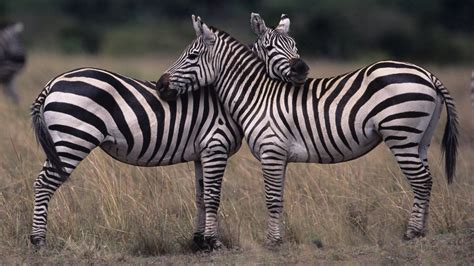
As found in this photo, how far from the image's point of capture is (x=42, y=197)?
7.49 meters

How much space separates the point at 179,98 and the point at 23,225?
1.76m

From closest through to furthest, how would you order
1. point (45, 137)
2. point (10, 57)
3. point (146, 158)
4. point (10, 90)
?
point (45, 137) → point (146, 158) → point (10, 90) → point (10, 57)

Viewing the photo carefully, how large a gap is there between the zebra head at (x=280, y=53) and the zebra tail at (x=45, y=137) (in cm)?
183

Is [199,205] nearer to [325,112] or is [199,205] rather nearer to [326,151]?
[326,151]

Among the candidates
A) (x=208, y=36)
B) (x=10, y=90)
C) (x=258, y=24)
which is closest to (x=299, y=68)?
(x=258, y=24)

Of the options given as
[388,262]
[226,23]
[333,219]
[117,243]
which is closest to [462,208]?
[333,219]

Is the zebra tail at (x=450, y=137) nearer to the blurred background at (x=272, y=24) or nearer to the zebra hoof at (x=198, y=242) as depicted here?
the zebra hoof at (x=198, y=242)

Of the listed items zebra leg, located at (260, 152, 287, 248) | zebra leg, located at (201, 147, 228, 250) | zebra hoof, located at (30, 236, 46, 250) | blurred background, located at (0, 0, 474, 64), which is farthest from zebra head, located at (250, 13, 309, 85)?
blurred background, located at (0, 0, 474, 64)

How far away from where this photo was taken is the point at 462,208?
850cm

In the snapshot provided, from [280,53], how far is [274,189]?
113 cm

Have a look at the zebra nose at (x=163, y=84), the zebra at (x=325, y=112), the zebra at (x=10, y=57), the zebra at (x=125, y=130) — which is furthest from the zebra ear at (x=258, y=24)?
the zebra at (x=10, y=57)

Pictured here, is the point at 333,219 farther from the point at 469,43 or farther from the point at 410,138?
the point at 469,43

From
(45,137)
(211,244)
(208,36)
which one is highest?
(208,36)

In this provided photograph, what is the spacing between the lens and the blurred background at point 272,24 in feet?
106
